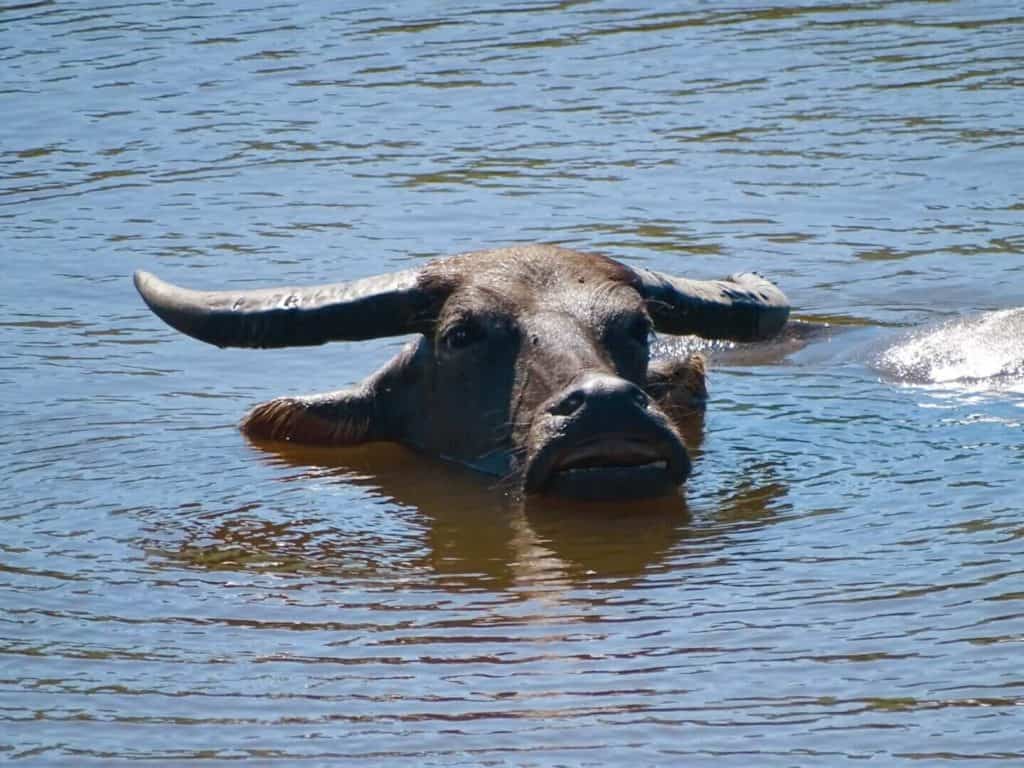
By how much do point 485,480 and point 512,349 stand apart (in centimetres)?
48

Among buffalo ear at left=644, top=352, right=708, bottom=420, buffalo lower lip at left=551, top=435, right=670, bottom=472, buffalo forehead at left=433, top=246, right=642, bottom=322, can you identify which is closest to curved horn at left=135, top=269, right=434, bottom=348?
buffalo forehead at left=433, top=246, right=642, bottom=322

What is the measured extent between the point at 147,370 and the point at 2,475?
175 centimetres

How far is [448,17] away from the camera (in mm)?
18297

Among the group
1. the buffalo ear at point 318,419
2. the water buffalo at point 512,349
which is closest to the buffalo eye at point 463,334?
the water buffalo at point 512,349

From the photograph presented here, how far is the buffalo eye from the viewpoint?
770 centimetres

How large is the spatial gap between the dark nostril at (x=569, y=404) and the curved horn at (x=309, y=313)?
1.26 metres

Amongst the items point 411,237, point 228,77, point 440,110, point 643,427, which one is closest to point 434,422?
point 643,427

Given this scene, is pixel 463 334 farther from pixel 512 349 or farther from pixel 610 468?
pixel 610 468

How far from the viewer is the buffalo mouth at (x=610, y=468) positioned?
22.4 feet

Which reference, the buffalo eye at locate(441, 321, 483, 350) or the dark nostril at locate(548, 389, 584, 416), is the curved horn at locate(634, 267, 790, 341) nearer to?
the buffalo eye at locate(441, 321, 483, 350)

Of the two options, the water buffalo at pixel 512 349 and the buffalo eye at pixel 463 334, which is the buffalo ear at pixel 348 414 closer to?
the water buffalo at pixel 512 349

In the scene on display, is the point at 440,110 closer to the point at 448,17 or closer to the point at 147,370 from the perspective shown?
the point at 448,17

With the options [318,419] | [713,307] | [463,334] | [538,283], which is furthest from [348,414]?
[713,307]

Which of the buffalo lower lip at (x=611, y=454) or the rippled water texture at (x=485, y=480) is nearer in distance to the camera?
the rippled water texture at (x=485, y=480)
